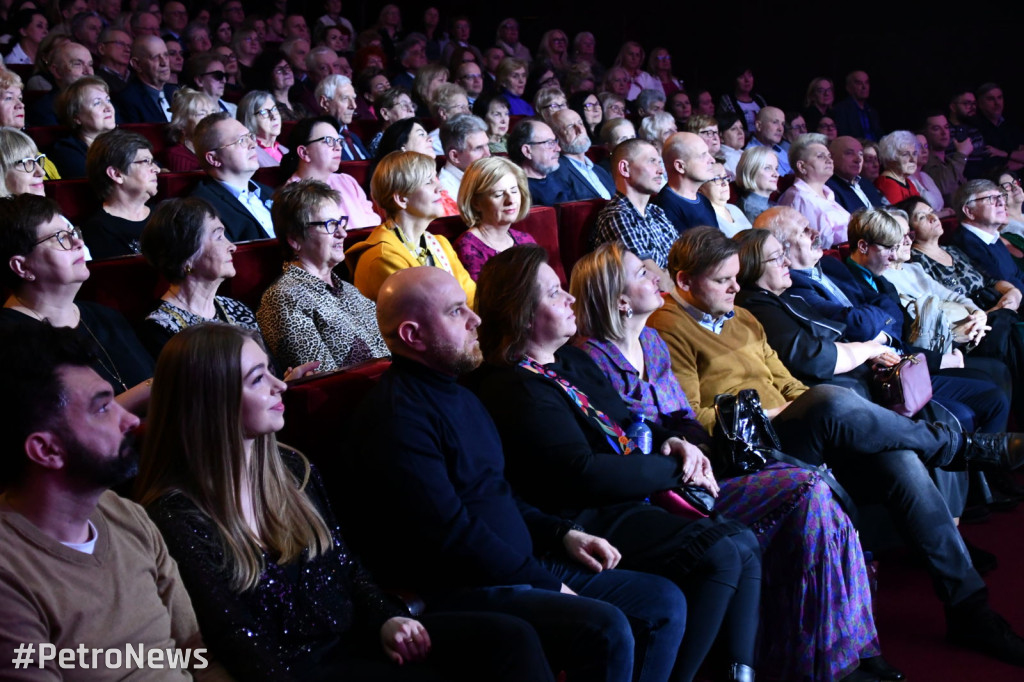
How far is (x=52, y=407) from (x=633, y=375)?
110 cm

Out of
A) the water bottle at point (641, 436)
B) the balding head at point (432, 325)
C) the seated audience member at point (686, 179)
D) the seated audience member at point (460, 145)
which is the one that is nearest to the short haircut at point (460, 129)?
the seated audience member at point (460, 145)

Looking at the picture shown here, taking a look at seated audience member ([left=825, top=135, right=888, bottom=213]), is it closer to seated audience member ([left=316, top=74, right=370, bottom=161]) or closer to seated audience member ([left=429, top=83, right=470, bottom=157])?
seated audience member ([left=429, top=83, right=470, bottom=157])

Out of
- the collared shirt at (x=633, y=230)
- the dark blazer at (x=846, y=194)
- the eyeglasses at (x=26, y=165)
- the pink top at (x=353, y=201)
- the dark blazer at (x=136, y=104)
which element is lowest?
the dark blazer at (x=136, y=104)

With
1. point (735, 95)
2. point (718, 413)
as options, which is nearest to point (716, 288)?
point (718, 413)

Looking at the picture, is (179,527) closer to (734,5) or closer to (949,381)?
(949,381)

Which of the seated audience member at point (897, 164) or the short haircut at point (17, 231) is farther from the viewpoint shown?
the seated audience member at point (897, 164)

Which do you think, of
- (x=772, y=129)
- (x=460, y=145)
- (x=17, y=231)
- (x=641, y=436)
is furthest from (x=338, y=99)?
(x=641, y=436)

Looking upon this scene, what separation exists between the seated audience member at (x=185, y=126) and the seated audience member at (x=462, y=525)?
6.11ft

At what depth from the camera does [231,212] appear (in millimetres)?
2732

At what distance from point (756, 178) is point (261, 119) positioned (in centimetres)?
158

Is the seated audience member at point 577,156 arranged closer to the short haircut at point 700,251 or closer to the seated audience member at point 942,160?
the short haircut at point 700,251

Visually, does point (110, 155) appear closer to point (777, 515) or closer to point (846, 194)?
point (777, 515)

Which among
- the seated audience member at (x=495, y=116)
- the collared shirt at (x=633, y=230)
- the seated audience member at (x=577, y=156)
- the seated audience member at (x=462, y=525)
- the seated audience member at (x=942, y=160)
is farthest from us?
the seated audience member at (x=942, y=160)

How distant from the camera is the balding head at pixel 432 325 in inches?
62.4
